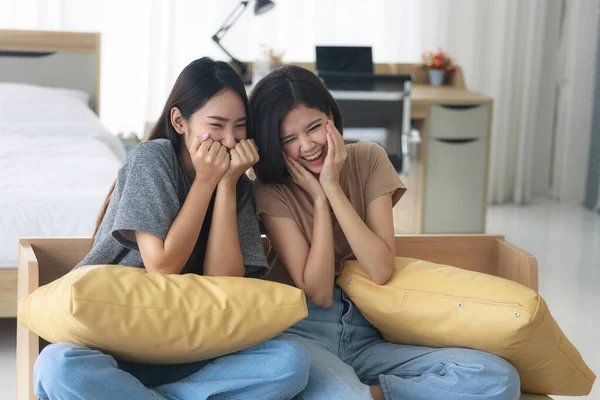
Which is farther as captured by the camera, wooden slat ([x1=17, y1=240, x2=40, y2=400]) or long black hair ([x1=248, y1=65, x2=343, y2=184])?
long black hair ([x1=248, y1=65, x2=343, y2=184])

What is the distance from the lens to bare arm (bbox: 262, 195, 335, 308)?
1.63 m

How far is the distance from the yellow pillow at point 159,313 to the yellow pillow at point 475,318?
25 centimetres

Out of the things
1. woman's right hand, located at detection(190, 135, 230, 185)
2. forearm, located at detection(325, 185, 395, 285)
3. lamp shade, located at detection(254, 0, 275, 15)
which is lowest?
forearm, located at detection(325, 185, 395, 285)

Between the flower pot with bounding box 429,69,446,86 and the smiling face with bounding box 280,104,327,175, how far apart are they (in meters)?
2.82

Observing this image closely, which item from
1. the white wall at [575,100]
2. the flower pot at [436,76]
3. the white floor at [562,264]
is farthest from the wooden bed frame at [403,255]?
the white wall at [575,100]

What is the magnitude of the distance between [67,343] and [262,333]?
1.00 ft

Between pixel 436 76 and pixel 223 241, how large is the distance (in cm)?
307

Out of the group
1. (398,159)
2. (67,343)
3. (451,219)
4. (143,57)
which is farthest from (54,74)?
(67,343)

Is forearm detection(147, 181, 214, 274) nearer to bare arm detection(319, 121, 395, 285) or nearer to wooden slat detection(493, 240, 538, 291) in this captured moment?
bare arm detection(319, 121, 395, 285)

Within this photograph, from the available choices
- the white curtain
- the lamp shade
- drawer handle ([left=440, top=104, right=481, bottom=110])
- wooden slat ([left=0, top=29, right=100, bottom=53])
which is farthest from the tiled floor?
wooden slat ([left=0, top=29, right=100, bottom=53])

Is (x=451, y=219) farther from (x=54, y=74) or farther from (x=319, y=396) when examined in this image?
(x=319, y=396)

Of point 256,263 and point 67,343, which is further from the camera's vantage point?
point 256,263

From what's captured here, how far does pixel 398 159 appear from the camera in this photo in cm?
366

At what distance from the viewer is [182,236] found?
1528 mm
